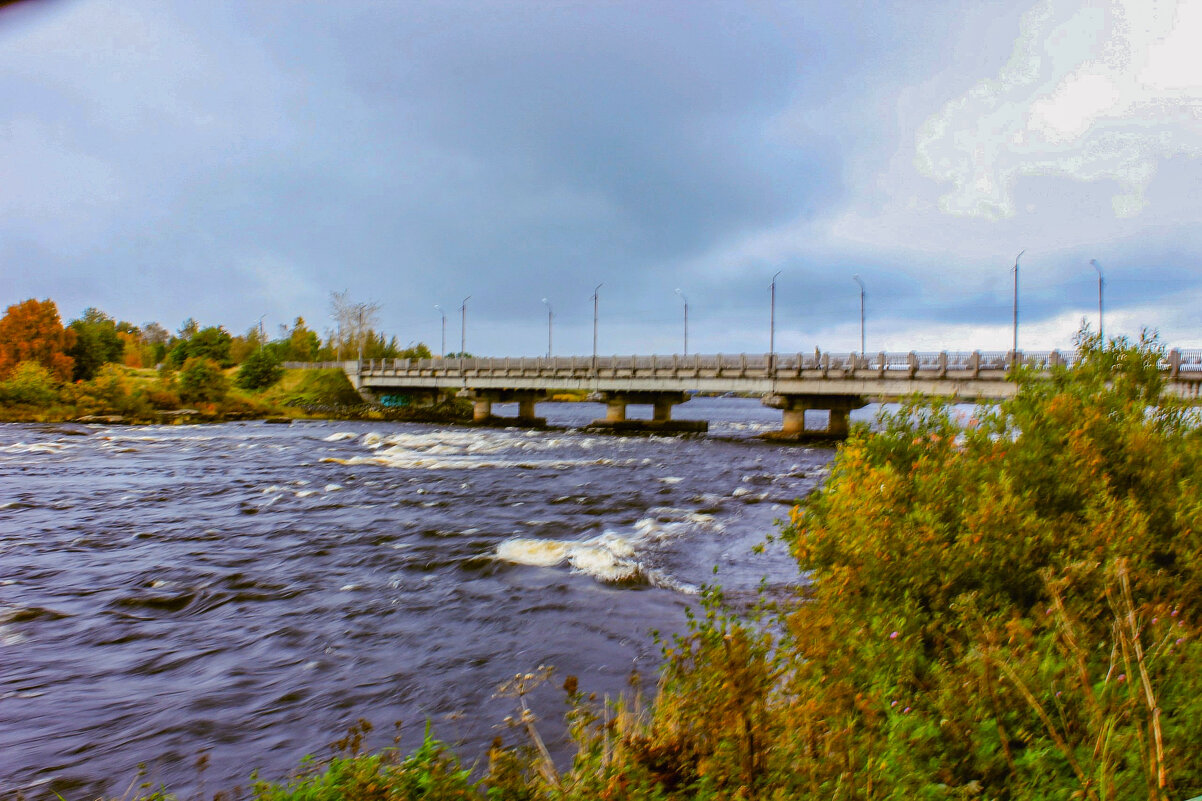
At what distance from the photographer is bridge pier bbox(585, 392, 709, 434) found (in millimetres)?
62156

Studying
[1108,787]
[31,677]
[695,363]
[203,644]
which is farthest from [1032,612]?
[695,363]

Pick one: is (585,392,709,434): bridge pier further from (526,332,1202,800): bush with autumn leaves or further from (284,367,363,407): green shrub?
(526,332,1202,800): bush with autumn leaves

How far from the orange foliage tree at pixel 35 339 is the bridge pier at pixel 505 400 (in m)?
40.0

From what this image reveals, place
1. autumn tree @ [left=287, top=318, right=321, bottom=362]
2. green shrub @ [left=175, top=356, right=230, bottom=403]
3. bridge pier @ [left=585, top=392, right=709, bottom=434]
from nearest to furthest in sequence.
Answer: bridge pier @ [left=585, top=392, right=709, bottom=434] < green shrub @ [left=175, top=356, right=230, bottom=403] < autumn tree @ [left=287, top=318, right=321, bottom=362]

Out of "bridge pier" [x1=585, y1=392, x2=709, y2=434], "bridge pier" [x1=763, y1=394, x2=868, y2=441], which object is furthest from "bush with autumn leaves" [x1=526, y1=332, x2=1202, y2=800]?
"bridge pier" [x1=585, y1=392, x2=709, y2=434]

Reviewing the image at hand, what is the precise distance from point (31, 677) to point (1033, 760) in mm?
10387

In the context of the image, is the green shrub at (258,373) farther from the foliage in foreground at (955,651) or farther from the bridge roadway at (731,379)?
the foliage in foreground at (955,651)

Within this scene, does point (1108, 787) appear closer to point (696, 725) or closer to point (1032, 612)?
point (696, 725)

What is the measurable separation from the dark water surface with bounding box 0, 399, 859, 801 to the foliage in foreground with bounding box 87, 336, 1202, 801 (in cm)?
186

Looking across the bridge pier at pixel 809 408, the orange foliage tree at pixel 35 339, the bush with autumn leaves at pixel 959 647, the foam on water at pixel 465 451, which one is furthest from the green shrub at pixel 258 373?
the bush with autumn leaves at pixel 959 647

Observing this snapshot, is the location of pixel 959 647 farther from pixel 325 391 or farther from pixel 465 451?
pixel 325 391

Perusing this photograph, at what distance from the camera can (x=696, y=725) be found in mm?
4719

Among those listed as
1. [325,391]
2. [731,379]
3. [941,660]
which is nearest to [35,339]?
[325,391]

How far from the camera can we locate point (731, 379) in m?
53.0
